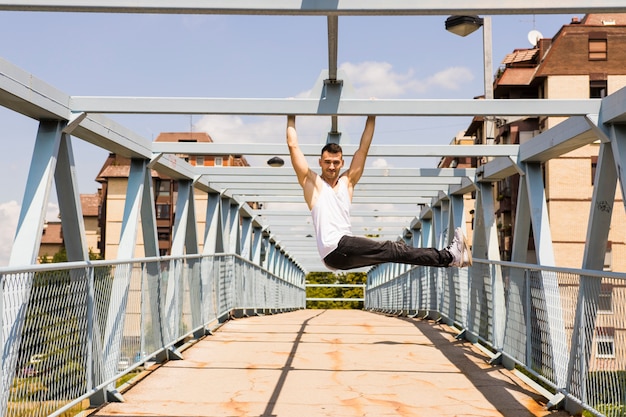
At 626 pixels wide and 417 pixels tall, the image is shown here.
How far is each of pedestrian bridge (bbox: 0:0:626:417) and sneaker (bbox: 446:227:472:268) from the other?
0.84 metres

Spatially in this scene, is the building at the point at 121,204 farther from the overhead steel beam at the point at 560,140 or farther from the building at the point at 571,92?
the overhead steel beam at the point at 560,140

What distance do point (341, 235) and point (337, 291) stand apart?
8517 cm

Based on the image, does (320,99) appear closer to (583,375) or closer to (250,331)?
(583,375)

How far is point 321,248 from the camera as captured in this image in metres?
5.52

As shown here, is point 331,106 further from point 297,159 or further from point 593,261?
point 593,261

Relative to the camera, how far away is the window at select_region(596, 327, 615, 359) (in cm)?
521

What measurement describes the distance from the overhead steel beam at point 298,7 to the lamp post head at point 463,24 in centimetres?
164

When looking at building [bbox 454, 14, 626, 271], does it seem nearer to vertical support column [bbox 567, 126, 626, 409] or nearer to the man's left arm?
vertical support column [bbox 567, 126, 626, 409]

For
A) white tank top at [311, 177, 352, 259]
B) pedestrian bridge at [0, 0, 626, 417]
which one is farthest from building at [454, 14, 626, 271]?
white tank top at [311, 177, 352, 259]

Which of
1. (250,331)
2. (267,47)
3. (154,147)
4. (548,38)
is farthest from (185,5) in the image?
(548,38)

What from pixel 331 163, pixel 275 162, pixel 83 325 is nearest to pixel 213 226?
pixel 275 162

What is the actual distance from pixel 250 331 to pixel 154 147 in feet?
12.1

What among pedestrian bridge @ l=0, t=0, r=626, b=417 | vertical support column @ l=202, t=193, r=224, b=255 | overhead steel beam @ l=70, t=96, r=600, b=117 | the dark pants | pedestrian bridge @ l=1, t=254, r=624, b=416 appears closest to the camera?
pedestrian bridge @ l=0, t=0, r=626, b=417

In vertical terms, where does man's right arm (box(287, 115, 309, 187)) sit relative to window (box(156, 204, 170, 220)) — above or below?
below
